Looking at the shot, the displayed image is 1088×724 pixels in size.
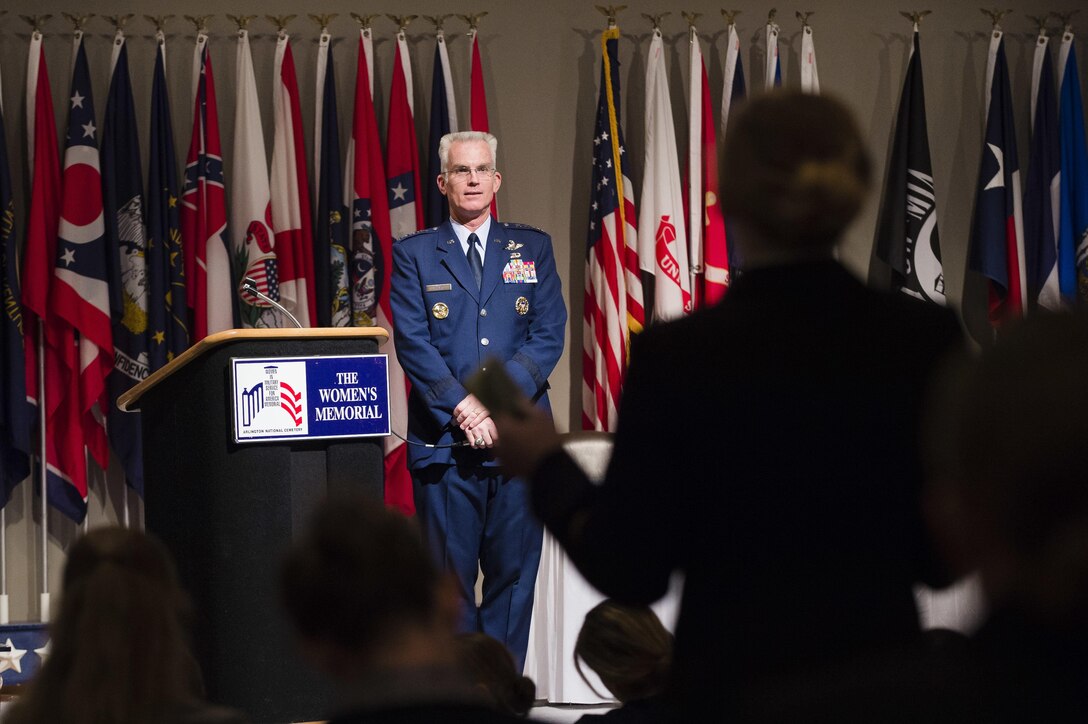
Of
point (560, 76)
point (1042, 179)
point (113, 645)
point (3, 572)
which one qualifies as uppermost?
point (560, 76)

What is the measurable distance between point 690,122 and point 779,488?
4.89m

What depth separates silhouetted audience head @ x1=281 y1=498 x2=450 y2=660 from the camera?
3.65 feet

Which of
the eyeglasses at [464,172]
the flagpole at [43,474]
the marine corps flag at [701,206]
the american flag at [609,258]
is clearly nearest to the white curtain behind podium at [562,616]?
the eyeglasses at [464,172]

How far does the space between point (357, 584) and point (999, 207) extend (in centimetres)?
556

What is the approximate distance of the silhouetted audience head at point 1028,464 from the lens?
0.65 meters

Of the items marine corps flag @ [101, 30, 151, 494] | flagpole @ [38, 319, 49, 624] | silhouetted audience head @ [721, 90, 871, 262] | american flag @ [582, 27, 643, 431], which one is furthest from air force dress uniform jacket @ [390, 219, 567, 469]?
silhouetted audience head @ [721, 90, 871, 262]

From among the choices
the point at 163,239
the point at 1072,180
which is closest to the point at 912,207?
the point at 1072,180

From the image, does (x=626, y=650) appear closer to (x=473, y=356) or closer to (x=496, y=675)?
(x=496, y=675)

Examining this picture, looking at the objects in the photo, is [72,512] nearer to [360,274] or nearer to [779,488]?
[360,274]

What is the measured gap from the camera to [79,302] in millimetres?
5621

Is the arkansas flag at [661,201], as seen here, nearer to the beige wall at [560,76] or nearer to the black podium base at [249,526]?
the beige wall at [560,76]

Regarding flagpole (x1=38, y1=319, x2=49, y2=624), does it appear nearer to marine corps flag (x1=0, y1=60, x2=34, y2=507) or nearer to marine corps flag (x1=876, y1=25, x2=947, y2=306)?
marine corps flag (x1=0, y1=60, x2=34, y2=507)

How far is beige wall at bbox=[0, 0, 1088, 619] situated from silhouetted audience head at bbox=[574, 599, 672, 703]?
12.4ft

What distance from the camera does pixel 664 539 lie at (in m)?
1.34
